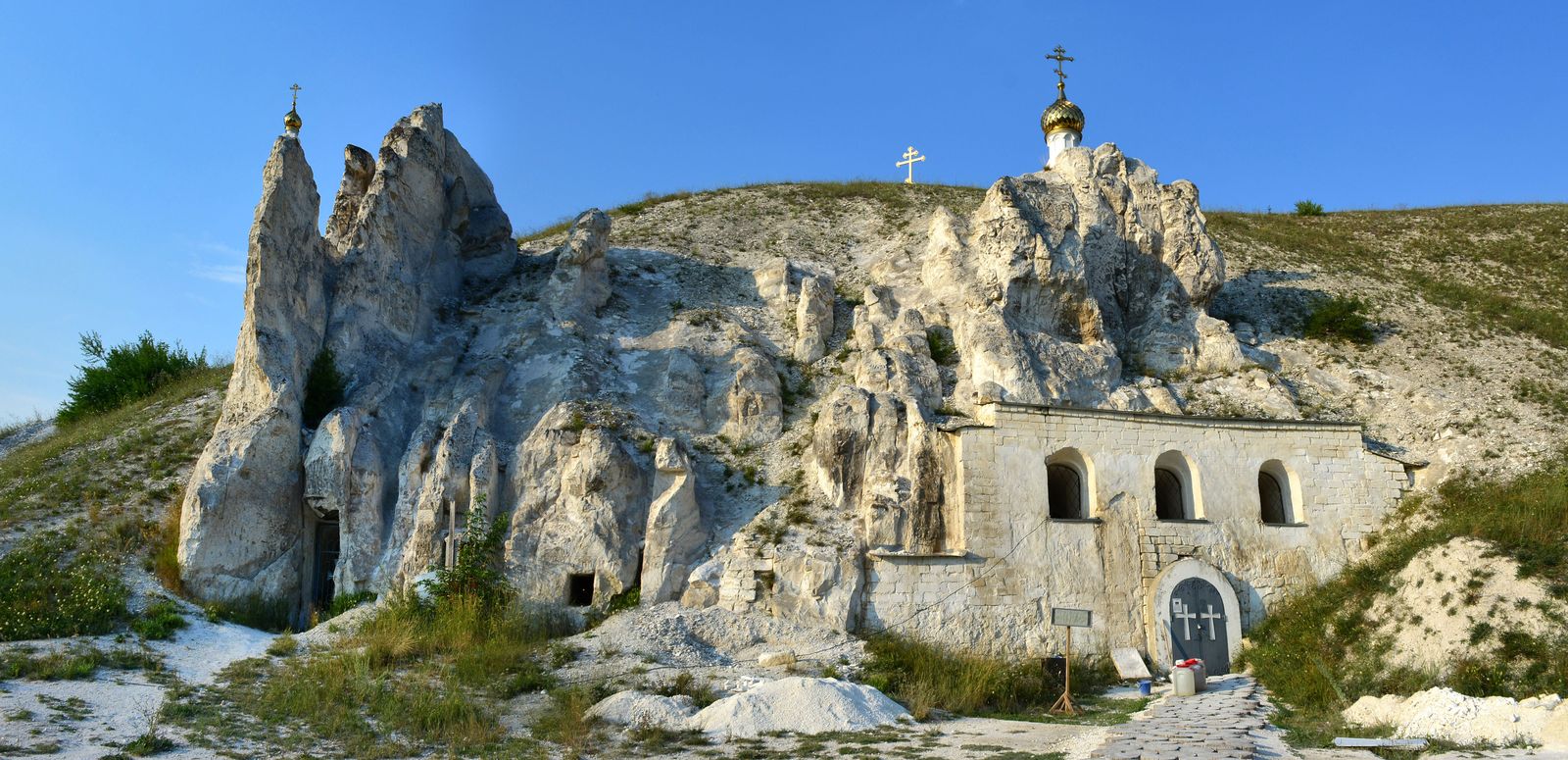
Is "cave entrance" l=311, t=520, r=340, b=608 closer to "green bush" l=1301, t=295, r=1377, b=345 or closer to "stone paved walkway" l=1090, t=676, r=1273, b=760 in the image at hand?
"stone paved walkway" l=1090, t=676, r=1273, b=760

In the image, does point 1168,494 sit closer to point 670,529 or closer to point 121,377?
point 670,529

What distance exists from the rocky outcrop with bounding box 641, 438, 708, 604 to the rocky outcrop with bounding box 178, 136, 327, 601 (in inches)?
257

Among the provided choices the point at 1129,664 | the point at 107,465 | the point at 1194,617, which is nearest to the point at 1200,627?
the point at 1194,617

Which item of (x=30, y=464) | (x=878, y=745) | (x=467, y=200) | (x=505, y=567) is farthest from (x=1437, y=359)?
(x=30, y=464)

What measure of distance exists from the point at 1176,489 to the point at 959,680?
7960 millimetres

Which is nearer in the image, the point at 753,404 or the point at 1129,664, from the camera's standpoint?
the point at 1129,664

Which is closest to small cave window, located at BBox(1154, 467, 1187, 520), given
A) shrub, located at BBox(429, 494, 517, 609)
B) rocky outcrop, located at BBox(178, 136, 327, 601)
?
shrub, located at BBox(429, 494, 517, 609)

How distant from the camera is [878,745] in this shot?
13.5m

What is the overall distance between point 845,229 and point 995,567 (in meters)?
16.9

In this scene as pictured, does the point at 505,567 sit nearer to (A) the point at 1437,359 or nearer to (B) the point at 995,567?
(B) the point at 995,567

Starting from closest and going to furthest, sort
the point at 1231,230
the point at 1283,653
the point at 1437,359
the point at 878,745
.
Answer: the point at 878,745
the point at 1283,653
the point at 1437,359
the point at 1231,230

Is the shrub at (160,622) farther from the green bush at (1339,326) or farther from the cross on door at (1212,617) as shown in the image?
the green bush at (1339,326)

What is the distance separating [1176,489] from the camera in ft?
74.0

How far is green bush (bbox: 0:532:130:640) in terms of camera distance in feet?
54.0
